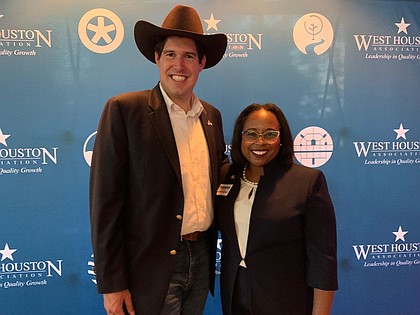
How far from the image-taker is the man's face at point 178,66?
1695 millimetres

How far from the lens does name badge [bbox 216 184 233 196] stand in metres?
1.78

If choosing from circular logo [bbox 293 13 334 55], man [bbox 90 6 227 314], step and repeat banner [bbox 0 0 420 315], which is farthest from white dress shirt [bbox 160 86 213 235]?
circular logo [bbox 293 13 334 55]

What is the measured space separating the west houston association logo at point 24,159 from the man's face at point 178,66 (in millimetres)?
1279

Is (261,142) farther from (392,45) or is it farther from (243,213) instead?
(392,45)

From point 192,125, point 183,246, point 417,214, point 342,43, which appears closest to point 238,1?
point 342,43

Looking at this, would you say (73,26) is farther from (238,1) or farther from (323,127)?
(323,127)

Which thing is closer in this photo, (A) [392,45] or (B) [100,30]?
(B) [100,30]

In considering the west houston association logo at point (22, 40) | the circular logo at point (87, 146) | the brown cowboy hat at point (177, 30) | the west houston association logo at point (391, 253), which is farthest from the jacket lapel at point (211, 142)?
the west houston association logo at point (391, 253)

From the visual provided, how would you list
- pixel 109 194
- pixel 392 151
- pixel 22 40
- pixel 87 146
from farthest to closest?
1. pixel 392 151
2. pixel 87 146
3. pixel 22 40
4. pixel 109 194

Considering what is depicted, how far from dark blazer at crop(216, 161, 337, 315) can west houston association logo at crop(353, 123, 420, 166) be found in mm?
1391

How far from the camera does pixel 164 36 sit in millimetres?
1734

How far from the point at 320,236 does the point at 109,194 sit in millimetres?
891

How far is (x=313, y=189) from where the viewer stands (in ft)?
5.30

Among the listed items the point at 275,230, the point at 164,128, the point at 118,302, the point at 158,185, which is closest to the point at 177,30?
the point at 164,128
